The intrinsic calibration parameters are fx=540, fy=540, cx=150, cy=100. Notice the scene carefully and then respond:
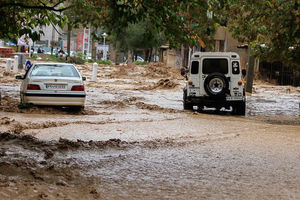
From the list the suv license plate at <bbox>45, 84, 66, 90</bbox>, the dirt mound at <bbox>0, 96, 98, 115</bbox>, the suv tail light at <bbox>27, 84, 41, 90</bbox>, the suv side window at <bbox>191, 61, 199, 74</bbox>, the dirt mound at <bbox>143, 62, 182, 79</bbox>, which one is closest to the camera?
the suv tail light at <bbox>27, 84, 41, 90</bbox>

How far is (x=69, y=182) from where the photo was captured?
6.98 m

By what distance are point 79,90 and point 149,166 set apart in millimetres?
7047

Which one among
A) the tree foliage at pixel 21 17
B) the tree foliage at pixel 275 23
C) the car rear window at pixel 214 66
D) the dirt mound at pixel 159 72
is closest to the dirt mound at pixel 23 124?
the tree foliage at pixel 21 17

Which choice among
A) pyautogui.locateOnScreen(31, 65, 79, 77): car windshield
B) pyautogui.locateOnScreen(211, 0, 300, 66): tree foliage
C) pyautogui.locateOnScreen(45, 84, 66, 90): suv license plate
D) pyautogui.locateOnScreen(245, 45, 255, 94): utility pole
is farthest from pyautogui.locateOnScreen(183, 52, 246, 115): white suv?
pyautogui.locateOnScreen(245, 45, 255, 94): utility pole

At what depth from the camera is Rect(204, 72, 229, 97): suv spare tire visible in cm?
1731

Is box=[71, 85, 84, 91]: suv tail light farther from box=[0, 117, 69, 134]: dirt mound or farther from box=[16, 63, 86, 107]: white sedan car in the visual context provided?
box=[0, 117, 69, 134]: dirt mound

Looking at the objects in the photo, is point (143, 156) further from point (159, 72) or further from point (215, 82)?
point (159, 72)

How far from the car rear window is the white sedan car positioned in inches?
183

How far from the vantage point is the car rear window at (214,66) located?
58.5 ft

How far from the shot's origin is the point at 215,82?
17547 mm

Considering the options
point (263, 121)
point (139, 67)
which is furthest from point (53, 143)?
point (139, 67)

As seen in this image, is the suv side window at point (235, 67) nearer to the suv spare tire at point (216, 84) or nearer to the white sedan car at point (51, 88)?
the suv spare tire at point (216, 84)

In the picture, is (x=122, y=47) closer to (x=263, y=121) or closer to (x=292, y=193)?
(x=263, y=121)

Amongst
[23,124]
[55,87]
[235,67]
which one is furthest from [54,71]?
[235,67]
